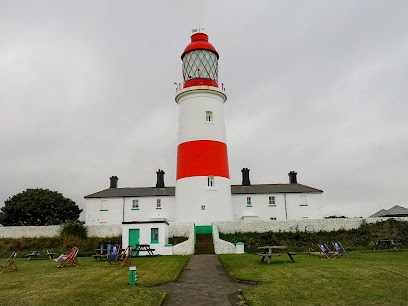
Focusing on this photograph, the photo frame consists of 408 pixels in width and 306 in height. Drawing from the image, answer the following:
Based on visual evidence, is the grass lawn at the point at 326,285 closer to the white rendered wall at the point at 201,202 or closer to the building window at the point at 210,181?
the white rendered wall at the point at 201,202

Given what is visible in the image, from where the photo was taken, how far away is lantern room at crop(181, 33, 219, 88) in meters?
25.9

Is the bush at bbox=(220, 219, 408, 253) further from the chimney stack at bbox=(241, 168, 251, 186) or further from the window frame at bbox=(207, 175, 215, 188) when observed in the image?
the chimney stack at bbox=(241, 168, 251, 186)

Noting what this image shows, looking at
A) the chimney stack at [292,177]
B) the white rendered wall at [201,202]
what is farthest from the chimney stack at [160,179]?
the chimney stack at [292,177]

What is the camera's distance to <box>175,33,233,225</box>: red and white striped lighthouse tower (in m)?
24.4

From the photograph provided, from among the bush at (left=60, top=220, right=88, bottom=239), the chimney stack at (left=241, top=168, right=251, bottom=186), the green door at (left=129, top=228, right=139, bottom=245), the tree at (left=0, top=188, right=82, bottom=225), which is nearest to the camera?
the green door at (left=129, top=228, right=139, bottom=245)

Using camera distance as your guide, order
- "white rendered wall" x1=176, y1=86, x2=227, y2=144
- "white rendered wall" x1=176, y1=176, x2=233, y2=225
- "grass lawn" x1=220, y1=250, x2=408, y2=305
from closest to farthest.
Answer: "grass lawn" x1=220, y1=250, x2=408, y2=305 → "white rendered wall" x1=176, y1=176, x2=233, y2=225 → "white rendered wall" x1=176, y1=86, x2=227, y2=144

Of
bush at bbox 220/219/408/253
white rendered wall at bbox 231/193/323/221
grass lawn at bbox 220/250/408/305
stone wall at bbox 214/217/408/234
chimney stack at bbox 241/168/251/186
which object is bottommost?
grass lawn at bbox 220/250/408/305

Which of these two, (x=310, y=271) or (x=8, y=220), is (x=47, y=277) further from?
(x=8, y=220)

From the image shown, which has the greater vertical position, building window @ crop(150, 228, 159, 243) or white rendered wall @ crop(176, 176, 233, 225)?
white rendered wall @ crop(176, 176, 233, 225)

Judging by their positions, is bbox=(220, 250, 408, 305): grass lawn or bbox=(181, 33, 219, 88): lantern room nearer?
bbox=(220, 250, 408, 305): grass lawn

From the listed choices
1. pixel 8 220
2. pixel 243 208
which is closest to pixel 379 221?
pixel 243 208

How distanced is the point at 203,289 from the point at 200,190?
50.0 ft

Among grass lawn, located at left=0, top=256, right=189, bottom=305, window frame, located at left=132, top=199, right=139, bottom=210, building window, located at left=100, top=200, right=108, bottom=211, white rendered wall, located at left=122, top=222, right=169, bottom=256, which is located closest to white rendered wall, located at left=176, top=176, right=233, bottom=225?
white rendered wall, located at left=122, top=222, right=169, bottom=256

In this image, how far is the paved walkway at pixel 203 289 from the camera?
25.3 ft
